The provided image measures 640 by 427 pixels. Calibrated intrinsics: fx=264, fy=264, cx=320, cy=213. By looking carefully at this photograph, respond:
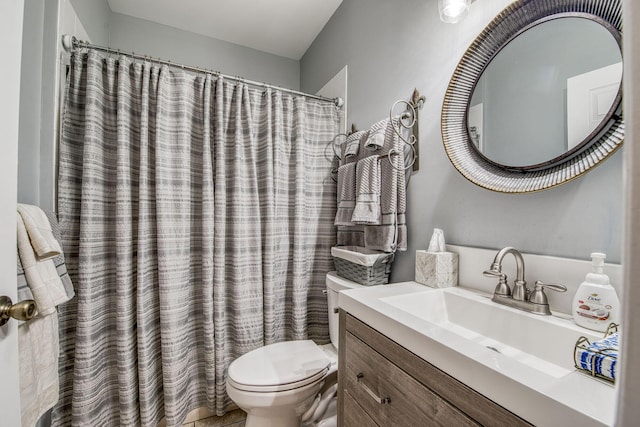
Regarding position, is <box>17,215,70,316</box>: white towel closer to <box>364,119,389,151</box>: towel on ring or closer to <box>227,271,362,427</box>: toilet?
<box>227,271,362,427</box>: toilet

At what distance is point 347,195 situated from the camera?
1494mm

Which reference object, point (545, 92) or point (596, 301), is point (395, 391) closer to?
point (596, 301)

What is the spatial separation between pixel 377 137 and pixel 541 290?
2.88ft

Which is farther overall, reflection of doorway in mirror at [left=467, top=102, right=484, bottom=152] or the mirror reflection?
reflection of doorway in mirror at [left=467, top=102, right=484, bottom=152]

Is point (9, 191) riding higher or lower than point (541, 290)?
higher

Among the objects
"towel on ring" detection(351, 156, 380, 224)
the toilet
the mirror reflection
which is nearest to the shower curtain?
the toilet

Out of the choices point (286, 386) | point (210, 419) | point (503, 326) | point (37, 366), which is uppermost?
point (503, 326)

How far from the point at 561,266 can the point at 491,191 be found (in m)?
0.30

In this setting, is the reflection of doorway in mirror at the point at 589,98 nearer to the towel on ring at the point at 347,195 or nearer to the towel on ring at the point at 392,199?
the towel on ring at the point at 392,199

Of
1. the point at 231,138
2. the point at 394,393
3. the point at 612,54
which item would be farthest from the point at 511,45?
the point at 231,138

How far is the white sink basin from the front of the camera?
651 millimetres

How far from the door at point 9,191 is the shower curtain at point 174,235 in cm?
74

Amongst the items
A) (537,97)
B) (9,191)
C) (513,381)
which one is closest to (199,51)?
(9,191)

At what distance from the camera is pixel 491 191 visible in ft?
3.01
